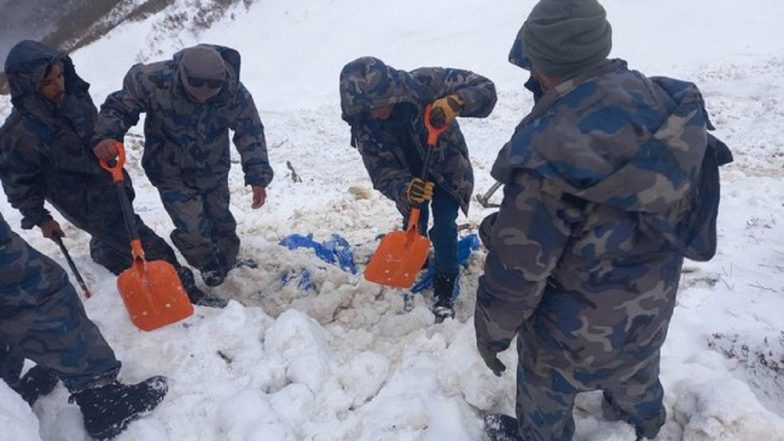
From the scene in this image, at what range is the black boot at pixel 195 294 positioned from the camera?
3.89 metres

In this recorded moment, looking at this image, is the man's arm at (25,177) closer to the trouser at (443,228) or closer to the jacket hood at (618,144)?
the trouser at (443,228)

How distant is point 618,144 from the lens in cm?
159

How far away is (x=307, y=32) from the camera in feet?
58.1

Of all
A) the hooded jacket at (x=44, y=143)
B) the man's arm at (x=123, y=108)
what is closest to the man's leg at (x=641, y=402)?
the man's arm at (x=123, y=108)

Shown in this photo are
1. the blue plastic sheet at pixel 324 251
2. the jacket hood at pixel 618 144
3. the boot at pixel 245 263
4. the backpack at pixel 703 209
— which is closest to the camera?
the jacket hood at pixel 618 144

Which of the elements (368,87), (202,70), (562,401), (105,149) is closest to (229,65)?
(202,70)

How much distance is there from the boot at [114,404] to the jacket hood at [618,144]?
7.27ft

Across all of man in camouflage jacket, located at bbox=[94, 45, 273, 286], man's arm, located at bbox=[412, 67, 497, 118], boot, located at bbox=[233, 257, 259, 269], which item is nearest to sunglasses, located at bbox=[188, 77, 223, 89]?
man in camouflage jacket, located at bbox=[94, 45, 273, 286]

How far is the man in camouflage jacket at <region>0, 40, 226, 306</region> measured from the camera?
129 inches

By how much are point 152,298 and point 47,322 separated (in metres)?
0.68

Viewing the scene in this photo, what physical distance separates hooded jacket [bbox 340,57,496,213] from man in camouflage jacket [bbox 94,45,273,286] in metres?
0.82

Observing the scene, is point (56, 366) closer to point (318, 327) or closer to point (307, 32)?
point (318, 327)

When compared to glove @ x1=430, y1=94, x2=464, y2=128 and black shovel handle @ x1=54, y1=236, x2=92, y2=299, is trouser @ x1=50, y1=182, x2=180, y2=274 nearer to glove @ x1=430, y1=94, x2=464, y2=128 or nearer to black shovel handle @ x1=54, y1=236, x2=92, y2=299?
black shovel handle @ x1=54, y1=236, x2=92, y2=299

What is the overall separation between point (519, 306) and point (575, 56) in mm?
849
